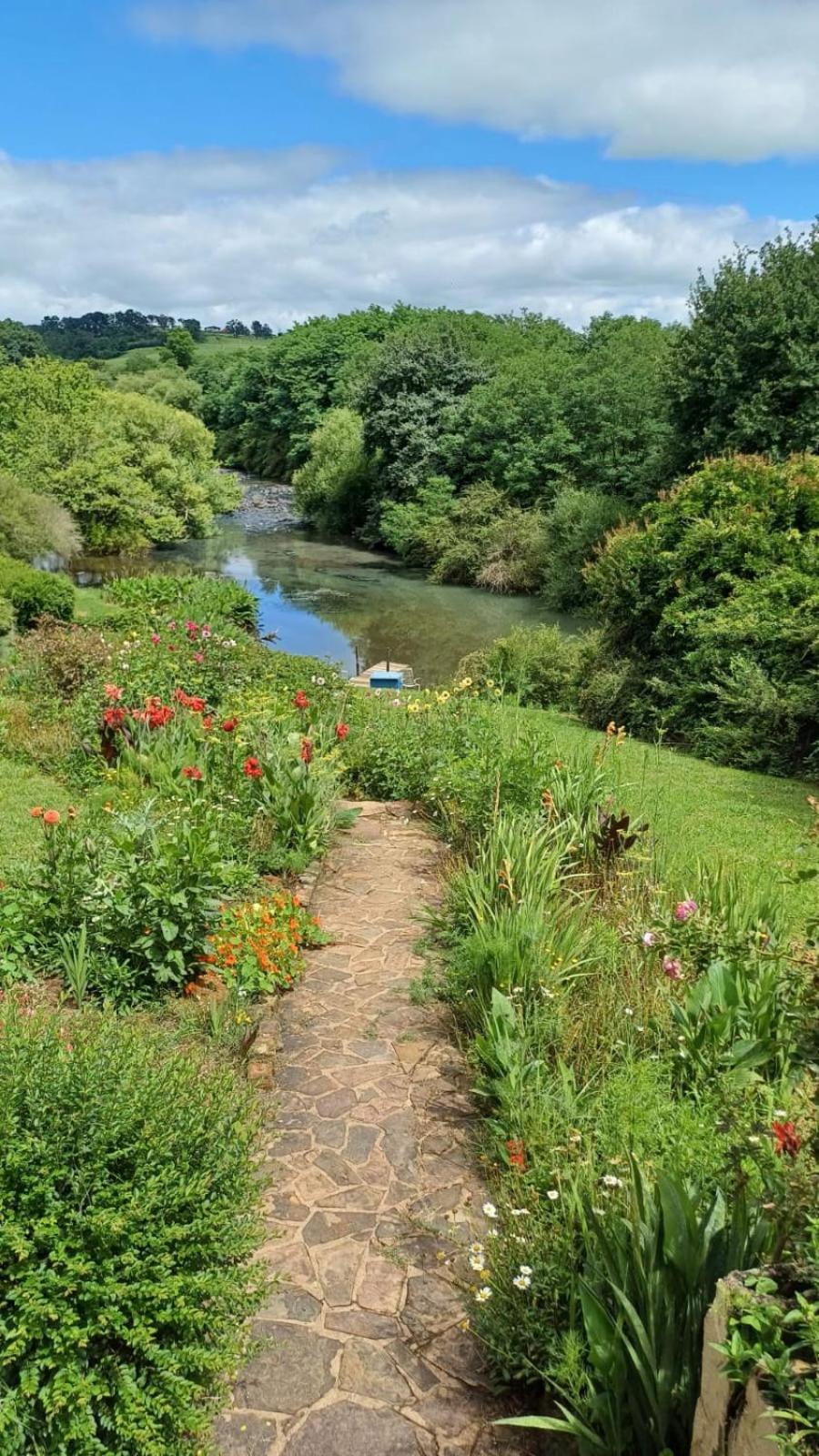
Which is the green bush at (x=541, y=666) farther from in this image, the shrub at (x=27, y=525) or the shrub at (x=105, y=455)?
the shrub at (x=105, y=455)

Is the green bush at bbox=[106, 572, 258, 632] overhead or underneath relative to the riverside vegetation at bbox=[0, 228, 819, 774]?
underneath

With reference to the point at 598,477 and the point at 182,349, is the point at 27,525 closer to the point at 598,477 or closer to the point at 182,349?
the point at 598,477

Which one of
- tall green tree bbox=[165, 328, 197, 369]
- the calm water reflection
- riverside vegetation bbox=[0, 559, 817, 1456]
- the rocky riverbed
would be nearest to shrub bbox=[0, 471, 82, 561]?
the calm water reflection

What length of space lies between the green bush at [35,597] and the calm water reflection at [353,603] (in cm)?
548

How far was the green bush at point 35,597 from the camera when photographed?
17531 mm

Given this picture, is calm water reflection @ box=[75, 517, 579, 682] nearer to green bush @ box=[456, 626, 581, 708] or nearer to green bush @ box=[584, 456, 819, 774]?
green bush @ box=[456, 626, 581, 708]

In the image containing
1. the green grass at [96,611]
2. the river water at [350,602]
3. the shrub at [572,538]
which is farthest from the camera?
the shrub at [572,538]

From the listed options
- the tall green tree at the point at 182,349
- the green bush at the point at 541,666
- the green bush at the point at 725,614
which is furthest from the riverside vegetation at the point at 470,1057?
the tall green tree at the point at 182,349

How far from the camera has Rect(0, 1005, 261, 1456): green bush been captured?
242cm

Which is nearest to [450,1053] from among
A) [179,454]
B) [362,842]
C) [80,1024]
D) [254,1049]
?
[254,1049]

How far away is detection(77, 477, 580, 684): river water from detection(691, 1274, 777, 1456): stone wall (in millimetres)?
19616

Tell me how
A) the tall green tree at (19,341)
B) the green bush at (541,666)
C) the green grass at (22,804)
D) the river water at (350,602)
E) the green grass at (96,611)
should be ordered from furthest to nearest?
the tall green tree at (19,341) → the river water at (350,602) → the green bush at (541,666) → the green grass at (96,611) → the green grass at (22,804)

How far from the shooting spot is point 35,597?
57.6 ft

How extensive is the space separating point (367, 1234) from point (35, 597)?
15884mm
